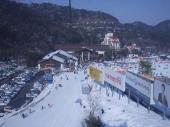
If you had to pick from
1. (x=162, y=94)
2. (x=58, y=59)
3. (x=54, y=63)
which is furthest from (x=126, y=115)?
(x=58, y=59)

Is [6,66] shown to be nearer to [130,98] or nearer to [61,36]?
[130,98]

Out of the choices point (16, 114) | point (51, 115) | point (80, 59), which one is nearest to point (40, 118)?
point (51, 115)

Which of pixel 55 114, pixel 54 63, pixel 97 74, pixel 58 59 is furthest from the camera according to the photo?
pixel 58 59

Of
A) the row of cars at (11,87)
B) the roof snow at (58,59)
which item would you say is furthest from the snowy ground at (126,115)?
the roof snow at (58,59)

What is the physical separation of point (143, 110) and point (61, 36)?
46.8 metres

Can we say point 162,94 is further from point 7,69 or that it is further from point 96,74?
point 7,69

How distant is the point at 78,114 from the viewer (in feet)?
44.1

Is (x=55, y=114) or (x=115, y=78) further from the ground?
(x=115, y=78)

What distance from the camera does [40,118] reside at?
45.5ft

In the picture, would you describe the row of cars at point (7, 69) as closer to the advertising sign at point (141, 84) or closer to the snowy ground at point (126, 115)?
the advertising sign at point (141, 84)

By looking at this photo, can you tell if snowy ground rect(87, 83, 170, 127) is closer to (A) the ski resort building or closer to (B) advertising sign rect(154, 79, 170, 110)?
(B) advertising sign rect(154, 79, 170, 110)

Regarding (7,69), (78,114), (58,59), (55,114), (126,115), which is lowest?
(55,114)

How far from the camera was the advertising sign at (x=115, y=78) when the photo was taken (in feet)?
47.7

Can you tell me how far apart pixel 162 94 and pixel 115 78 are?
5.34m
